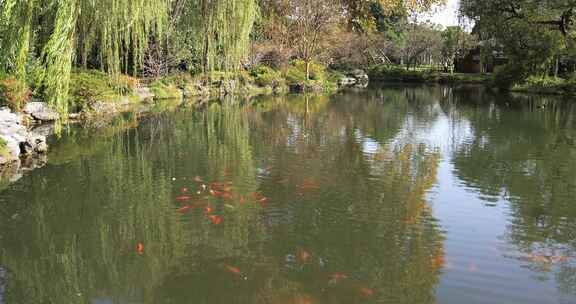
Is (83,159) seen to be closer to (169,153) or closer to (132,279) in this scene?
(169,153)

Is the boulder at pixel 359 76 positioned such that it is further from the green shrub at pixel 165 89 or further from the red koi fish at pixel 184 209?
the red koi fish at pixel 184 209

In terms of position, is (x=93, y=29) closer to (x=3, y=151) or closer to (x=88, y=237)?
(x=88, y=237)

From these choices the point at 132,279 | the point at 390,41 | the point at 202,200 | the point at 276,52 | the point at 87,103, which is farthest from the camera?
the point at 390,41

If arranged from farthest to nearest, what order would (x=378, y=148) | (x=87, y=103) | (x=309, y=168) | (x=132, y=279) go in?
1. (x=87, y=103)
2. (x=378, y=148)
3. (x=309, y=168)
4. (x=132, y=279)

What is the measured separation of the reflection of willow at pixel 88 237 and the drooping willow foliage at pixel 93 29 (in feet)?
5.39

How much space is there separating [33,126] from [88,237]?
406 inches

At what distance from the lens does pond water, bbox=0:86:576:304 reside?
555cm

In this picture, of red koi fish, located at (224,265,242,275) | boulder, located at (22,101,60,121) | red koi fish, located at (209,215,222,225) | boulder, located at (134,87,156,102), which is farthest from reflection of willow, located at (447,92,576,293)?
boulder, located at (134,87,156,102)

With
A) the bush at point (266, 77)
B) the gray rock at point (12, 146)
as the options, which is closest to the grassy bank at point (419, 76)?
the bush at point (266, 77)

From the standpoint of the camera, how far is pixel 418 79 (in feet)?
162

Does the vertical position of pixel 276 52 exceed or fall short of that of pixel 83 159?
it exceeds it

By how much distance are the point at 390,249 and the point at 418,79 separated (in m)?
45.0

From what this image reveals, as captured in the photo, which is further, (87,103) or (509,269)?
(87,103)

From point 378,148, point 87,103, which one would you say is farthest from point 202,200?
point 87,103
